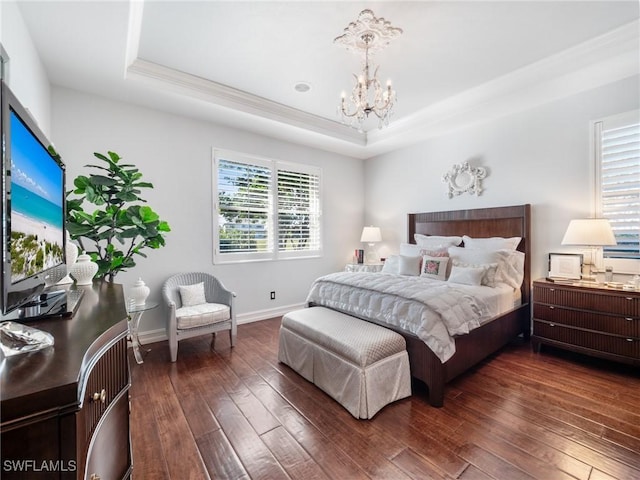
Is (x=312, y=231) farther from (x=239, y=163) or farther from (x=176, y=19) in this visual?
(x=176, y=19)

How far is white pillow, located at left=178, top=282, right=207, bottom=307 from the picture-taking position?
3.29 metres

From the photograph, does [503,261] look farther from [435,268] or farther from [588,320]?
[588,320]

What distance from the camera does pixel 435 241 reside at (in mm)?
4078

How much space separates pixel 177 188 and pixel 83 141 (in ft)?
3.25

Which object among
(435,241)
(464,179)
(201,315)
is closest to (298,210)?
(435,241)

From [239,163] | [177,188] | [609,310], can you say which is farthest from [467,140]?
[177,188]

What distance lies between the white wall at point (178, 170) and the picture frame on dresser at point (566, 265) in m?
3.16

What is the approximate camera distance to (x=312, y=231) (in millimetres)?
4914

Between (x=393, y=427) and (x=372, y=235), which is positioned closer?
(x=393, y=427)

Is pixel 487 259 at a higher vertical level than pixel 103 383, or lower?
higher

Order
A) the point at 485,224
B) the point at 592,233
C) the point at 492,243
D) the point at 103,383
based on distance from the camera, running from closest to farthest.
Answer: the point at 103,383
the point at 592,233
the point at 492,243
the point at 485,224

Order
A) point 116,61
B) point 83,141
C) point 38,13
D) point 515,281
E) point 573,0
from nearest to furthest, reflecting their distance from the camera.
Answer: point 38,13 → point 573,0 → point 116,61 → point 83,141 → point 515,281

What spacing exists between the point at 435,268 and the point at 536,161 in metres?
1.76

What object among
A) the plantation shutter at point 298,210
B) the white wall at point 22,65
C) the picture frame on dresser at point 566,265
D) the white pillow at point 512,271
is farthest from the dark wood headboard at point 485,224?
the white wall at point 22,65
